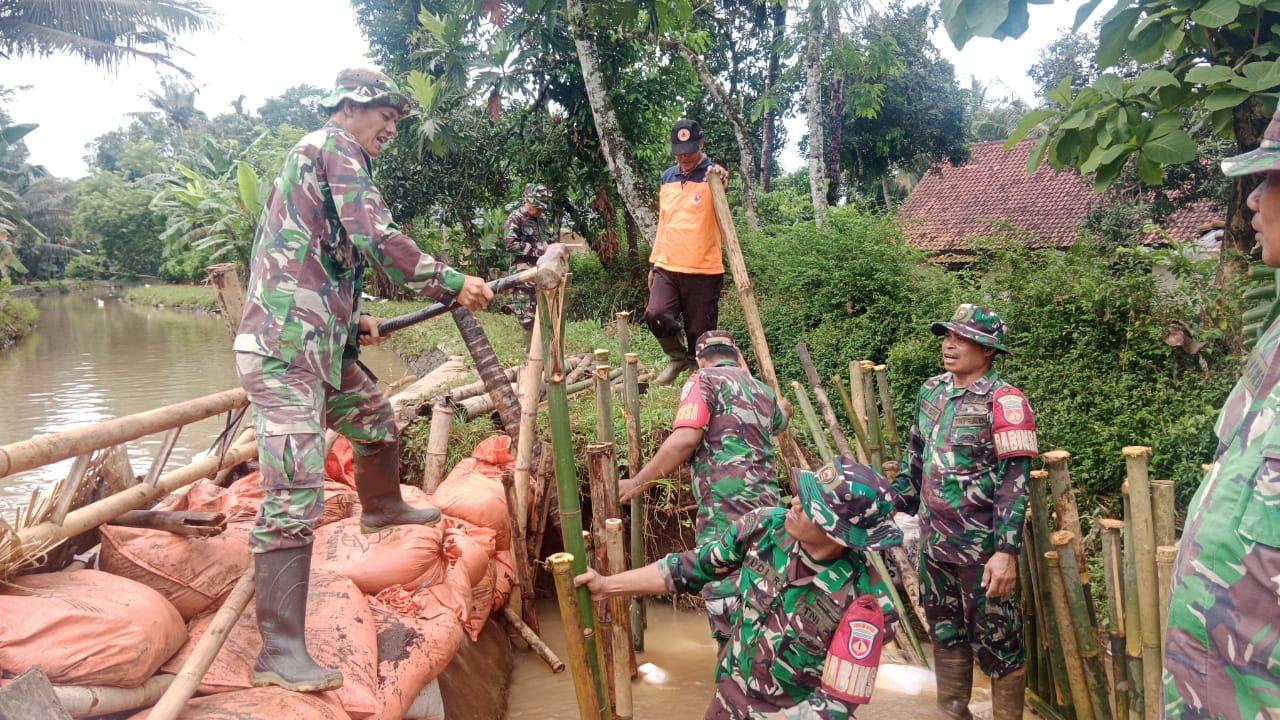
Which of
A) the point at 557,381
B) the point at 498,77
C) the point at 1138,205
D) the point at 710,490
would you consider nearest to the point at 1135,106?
the point at 710,490

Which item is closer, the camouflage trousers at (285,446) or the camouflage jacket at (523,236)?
the camouflage trousers at (285,446)

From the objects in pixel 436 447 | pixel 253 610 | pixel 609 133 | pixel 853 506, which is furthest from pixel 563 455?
pixel 609 133

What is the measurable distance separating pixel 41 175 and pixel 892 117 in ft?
148

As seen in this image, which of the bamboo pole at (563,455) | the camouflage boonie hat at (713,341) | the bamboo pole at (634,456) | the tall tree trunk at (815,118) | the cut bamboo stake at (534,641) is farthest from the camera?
the tall tree trunk at (815,118)

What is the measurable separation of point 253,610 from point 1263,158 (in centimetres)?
292

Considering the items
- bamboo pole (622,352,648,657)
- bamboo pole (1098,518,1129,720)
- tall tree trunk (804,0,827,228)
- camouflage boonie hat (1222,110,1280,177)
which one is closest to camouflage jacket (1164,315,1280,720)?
camouflage boonie hat (1222,110,1280,177)

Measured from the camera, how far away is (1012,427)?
288cm

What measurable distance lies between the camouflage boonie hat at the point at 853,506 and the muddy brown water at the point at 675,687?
1970 mm

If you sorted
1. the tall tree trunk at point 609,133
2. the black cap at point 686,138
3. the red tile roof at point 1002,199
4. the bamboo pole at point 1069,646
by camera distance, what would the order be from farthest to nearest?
the red tile roof at point 1002,199 → the tall tree trunk at point 609,133 → the black cap at point 686,138 → the bamboo pole at point 1069,646

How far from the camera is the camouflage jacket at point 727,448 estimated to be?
292 cm

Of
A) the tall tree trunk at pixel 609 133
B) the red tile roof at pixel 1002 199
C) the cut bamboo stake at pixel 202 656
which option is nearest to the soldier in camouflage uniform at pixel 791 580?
the cut bamboo stake at pixel 202 656

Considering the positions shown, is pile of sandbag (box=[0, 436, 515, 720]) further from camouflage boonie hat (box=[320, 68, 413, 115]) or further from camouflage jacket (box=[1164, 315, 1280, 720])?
camouflage jacket (box=[1164, 315, 1280, 720])

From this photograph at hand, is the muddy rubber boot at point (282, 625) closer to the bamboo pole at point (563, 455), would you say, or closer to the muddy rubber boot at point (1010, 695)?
the bamboo pole at point (563, 455)

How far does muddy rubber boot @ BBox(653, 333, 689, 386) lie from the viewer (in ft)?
16.7
